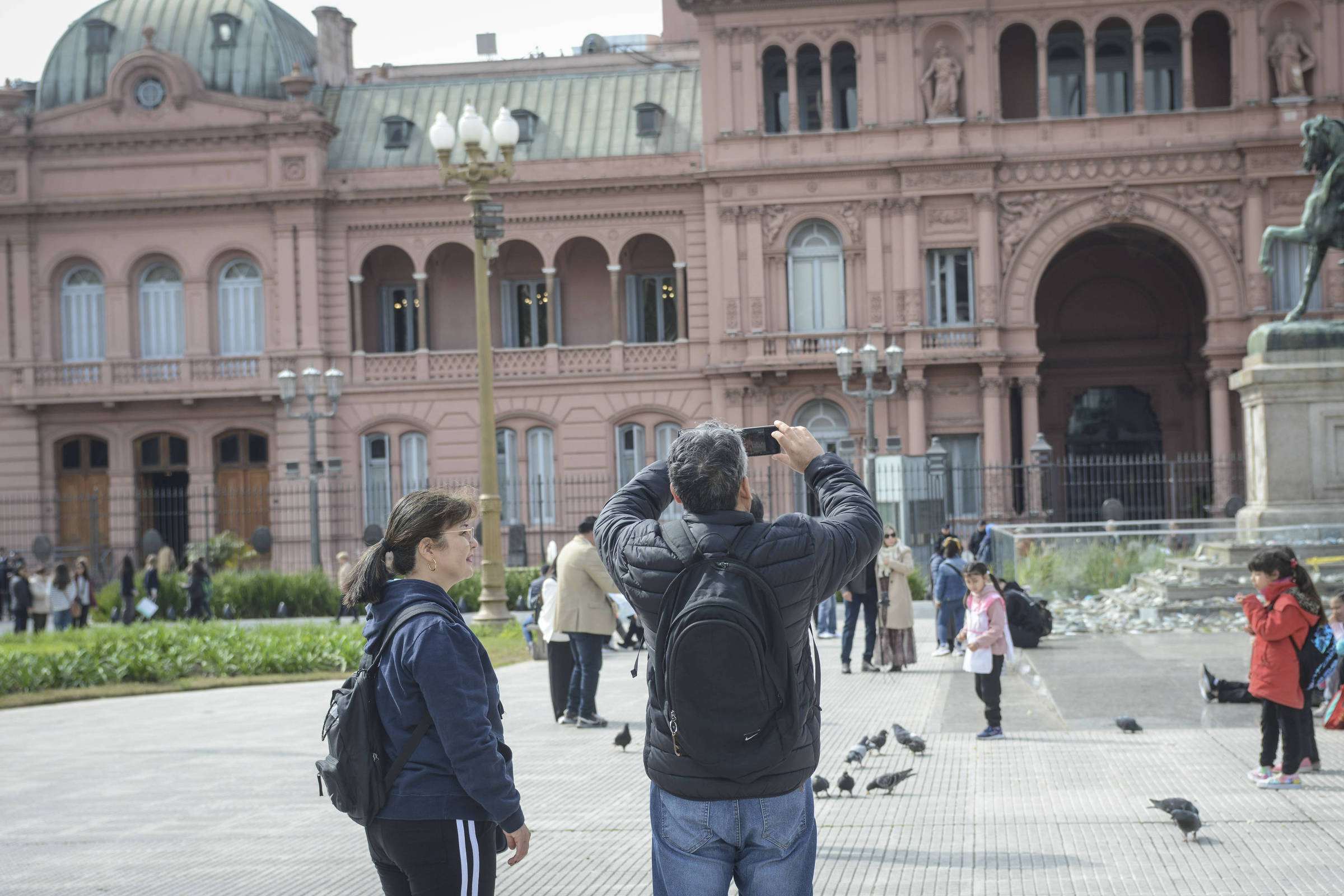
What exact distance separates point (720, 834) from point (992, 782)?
5569 millimetres

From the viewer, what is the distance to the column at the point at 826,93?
3522cm

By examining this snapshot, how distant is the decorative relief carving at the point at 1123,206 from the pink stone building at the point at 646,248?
0.25 ft

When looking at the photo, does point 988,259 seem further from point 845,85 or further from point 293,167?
point 293,167

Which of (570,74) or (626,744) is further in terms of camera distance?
(570,74)

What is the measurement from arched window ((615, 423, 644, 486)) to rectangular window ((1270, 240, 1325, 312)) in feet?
50.5

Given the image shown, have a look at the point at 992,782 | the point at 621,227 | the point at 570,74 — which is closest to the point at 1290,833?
the point at 992,782

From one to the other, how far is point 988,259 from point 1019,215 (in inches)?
53.9

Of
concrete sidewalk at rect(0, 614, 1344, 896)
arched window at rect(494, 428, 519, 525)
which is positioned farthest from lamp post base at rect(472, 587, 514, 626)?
arched window at rect(494, 428, 519, 525)

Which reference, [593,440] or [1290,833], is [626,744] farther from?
[593,440]

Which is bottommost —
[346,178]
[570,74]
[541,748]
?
[541,748]

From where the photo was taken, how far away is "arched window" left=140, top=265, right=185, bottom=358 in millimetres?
38219

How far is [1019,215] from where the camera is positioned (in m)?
34.9

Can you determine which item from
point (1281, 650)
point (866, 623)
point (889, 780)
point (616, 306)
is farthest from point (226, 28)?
point (1281, 650)

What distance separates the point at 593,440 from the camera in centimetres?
3681
